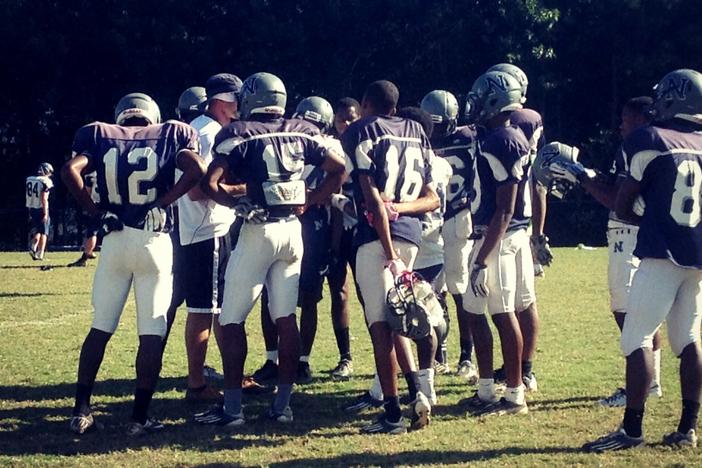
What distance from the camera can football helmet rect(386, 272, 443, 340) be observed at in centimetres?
698

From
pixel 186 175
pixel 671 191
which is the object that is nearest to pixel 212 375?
pixel 186 175

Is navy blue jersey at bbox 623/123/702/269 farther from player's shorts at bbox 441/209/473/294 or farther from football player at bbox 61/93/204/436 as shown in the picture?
football player at bbox 61/93/204/436

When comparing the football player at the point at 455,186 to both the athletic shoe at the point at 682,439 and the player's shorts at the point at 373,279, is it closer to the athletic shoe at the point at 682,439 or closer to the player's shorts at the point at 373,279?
the player's shorts at the point at 373,279

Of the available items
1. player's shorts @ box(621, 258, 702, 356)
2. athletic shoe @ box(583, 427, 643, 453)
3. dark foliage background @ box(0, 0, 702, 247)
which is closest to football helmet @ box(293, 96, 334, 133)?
player's shorts @ box(621, 258, 702, 356)

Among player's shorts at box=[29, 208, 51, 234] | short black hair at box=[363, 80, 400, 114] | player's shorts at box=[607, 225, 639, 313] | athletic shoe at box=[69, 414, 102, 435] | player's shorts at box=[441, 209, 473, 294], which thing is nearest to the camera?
athletic shoe at box=[69, 414, 102, 435]

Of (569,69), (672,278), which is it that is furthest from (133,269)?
(569,69)

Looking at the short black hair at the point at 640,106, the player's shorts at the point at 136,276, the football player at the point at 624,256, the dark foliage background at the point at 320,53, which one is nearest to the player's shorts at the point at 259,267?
the player's shorts at the point at 136,276

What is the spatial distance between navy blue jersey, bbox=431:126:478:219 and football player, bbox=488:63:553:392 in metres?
0.53

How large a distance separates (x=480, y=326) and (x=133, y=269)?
2.54 meters

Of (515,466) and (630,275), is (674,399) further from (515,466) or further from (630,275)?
(515,466)

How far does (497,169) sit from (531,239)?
1334mm

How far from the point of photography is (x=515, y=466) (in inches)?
246

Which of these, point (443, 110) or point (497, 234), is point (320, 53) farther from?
point (497, 234)

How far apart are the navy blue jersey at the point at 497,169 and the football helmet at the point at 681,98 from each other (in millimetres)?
1118
